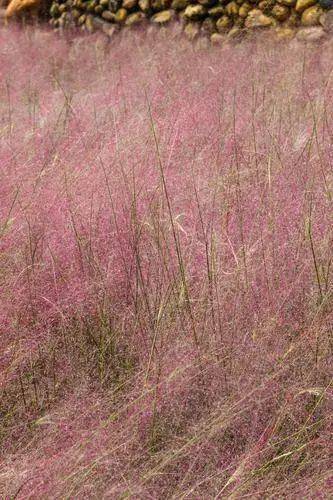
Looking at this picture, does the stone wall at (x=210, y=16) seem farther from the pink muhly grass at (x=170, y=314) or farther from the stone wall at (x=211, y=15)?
the pink muhly grass at (x=170, y=314)

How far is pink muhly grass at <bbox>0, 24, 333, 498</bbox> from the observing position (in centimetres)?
160

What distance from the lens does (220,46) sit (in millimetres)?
5957

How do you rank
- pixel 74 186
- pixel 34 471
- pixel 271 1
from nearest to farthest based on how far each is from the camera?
pixel 34 471
pixel 74 186
pixel 271 1

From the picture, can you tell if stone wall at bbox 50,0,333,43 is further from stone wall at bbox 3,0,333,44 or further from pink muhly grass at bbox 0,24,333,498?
pink muhly grass at bbox 0,24,333,498

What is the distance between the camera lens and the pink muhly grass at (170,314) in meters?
1.60

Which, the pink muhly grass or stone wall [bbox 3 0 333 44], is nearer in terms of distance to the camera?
the pink muhly grass

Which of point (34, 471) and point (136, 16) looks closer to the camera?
point (34, 471)

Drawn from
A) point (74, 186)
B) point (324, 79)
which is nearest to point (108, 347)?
point (74, 186)

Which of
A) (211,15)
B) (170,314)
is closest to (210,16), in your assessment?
(211,15)

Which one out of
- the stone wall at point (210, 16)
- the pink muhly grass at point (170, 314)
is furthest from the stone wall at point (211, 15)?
the pink muhly grass at point (170, 314)

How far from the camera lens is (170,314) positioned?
2.02 meters

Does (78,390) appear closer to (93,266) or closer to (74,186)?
(93,266)

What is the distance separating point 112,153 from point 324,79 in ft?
5.24

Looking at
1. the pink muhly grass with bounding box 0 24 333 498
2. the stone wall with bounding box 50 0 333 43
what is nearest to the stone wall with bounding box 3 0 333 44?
the stone wall with bounding box 50 0 333 43
